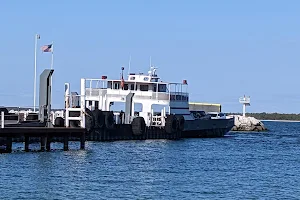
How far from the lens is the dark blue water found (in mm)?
37844

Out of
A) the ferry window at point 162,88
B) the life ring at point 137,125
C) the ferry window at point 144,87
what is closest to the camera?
the life ring at point 137,125

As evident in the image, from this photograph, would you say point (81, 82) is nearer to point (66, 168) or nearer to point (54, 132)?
point (54, 132)

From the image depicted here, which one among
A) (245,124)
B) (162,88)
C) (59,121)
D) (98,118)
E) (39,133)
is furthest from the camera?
(245,124)

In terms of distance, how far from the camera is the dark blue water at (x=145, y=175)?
37.8m

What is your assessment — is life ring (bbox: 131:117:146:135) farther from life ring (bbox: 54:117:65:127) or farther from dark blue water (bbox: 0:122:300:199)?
life ring (bbox: 54:117:65:127)

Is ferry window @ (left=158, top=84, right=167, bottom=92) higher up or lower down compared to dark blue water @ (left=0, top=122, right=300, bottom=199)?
higher up

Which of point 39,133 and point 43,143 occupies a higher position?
point 39,133

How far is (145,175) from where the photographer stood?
1748 inches

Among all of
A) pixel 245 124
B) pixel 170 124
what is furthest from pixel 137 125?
pixel 245 124

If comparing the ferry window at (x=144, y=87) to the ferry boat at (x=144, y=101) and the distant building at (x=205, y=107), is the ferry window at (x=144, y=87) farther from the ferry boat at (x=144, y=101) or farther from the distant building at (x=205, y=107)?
the distant building at (x=205, y=107)

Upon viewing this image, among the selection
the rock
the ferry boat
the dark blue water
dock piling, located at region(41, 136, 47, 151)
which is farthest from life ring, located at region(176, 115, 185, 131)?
the rock

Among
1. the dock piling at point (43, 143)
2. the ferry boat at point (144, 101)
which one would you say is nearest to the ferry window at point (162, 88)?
the ferry boat at point (144, 101)

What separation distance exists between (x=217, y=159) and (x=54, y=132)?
36.4ft

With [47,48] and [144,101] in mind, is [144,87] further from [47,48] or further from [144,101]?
[47,48]
